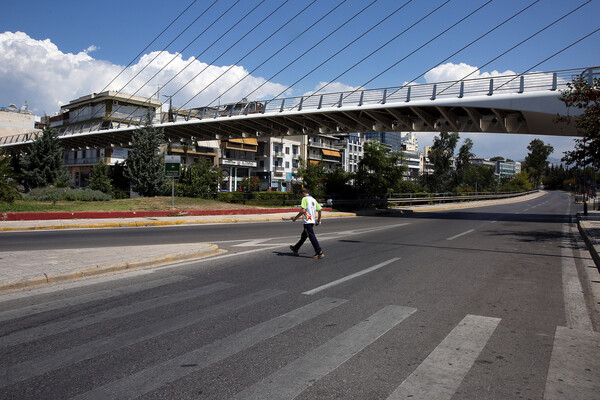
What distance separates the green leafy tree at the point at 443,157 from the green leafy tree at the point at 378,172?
31.4 m

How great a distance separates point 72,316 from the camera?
17.0ft

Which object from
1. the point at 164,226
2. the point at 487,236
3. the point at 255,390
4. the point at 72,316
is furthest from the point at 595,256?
the point at 164,226

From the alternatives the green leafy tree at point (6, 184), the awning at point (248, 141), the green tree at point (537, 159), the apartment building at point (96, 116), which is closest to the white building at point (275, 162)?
the awning at point (248, 141)

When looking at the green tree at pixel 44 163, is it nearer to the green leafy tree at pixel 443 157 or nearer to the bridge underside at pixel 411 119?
the bridge underside at pixel 411 119

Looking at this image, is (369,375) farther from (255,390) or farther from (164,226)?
(164,226)

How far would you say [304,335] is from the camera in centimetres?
458

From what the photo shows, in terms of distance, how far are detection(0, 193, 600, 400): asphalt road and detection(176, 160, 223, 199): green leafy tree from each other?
2382 cm

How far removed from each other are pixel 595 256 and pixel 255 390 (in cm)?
1095

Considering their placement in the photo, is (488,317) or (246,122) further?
(246,122)

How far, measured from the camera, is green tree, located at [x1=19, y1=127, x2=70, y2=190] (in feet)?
132

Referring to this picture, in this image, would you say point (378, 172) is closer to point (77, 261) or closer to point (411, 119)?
point (411, 119)

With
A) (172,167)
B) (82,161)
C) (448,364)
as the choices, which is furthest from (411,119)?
(82,161)

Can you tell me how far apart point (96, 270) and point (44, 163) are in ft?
130

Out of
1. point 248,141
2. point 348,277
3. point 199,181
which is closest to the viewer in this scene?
point 348,277
